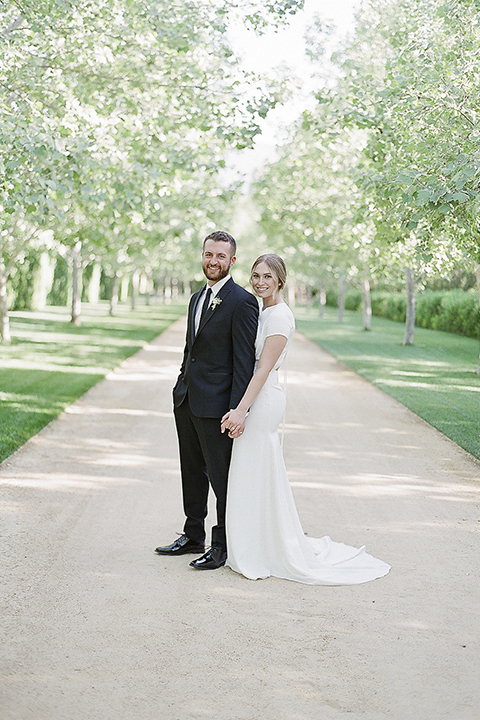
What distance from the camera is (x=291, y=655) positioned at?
417 cm

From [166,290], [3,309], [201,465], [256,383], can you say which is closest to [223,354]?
[256,383]

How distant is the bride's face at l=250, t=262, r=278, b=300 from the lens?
17.9 feet

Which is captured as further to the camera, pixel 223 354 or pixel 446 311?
pixel 446 311

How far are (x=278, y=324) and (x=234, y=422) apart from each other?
726mm

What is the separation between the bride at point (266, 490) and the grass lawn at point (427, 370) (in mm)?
4744

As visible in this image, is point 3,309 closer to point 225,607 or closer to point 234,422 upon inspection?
point 234,422

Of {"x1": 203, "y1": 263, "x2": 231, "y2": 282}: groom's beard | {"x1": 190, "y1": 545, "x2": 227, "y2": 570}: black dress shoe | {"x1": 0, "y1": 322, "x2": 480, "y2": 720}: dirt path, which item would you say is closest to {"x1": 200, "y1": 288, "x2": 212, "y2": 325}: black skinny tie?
{"x1": 203, "y1": 263, "x2": 231, "y2": 282}: groom's beard

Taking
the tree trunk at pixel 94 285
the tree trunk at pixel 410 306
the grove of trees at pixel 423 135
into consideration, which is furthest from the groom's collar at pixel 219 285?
the tree trunk at pixel 94 285

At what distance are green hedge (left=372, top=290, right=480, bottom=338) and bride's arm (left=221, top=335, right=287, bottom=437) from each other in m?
24.7

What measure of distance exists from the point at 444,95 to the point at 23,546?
7062mm

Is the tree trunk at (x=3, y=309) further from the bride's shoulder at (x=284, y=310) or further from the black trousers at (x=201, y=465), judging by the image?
the bride's shoulder at (x=284, y=310)

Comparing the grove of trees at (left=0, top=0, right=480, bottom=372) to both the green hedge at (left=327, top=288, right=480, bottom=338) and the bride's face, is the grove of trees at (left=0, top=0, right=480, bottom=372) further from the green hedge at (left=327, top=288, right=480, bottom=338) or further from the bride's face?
the green hedge at (left=327, top=288, right=480, bottom=338)

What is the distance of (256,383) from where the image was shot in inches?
213

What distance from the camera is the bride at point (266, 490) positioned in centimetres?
543
